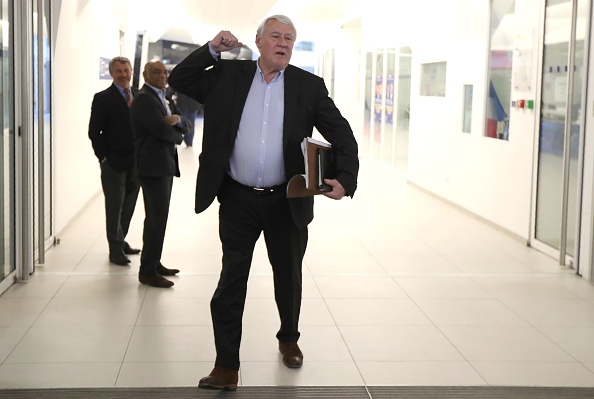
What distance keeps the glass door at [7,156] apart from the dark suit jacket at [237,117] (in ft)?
7.51

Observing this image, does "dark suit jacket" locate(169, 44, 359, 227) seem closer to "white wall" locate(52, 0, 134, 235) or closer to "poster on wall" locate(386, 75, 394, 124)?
"white wall" locate(52, 0, 134, 235)

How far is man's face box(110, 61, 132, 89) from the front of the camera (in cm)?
657

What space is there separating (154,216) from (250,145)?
221 cm

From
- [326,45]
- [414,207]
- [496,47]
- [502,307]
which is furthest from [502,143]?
[326,45]

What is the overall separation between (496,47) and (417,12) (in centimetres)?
378

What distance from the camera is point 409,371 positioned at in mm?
4250

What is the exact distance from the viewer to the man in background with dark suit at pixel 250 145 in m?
3.86

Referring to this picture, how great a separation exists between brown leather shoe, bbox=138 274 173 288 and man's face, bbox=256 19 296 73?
2521mm

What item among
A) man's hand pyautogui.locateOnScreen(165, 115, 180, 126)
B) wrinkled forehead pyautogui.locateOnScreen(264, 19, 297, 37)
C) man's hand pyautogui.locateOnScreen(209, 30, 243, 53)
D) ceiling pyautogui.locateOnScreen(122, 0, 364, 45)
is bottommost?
man's hand pyautogui.locateOnScreen(165, 115, 180, 126)

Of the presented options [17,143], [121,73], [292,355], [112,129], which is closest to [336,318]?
[292,355]

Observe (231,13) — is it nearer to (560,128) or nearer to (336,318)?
(560,128)

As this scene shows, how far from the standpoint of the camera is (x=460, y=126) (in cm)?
1060

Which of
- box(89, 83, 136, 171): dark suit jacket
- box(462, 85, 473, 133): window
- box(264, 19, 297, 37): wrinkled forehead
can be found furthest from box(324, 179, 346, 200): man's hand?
box(462, 85, 473, 133): window

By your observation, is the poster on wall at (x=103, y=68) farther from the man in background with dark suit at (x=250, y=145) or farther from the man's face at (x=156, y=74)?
the man in background with dark suit at (x=250, y=145)
